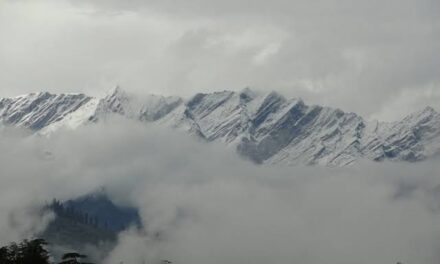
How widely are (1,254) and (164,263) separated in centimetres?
2968

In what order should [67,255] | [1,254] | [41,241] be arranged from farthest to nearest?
[1,254]
[41,241]
[67,255]

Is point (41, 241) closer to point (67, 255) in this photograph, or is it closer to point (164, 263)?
point (67, 255)

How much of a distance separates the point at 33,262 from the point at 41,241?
3.41 metres

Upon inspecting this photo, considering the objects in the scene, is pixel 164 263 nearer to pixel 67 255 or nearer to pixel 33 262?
pixel 33 262

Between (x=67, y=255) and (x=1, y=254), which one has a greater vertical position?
(x=1, y=254)

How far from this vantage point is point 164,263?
6166 inches

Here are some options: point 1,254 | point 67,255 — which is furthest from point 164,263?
point 67,255

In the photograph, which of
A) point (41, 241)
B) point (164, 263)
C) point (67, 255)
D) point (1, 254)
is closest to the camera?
point (67, 255)

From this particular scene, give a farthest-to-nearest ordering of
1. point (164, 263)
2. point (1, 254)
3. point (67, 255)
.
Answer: point (164, 263)
point (1, 254)
point (67, 255)

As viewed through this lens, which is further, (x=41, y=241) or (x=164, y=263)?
(x=164, y=263)

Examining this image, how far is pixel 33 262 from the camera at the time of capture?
420 ft

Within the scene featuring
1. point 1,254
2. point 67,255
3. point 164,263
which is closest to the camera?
point 67,255

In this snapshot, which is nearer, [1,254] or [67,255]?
[67,255]

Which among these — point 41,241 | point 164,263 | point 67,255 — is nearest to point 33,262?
point 41,241
